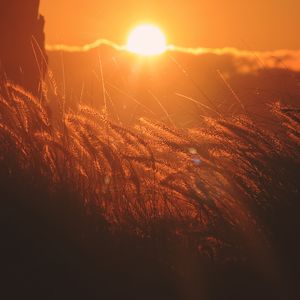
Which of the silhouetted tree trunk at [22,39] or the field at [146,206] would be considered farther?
the silhouetted tree trunk at [22,39]

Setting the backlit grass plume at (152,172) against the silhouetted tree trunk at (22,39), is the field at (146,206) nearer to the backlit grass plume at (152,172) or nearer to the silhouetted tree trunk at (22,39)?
the backlit grass plume at (152,172)

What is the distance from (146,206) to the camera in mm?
2105

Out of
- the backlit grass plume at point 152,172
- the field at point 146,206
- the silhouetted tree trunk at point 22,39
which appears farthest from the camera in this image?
the silhouetted tree trunk at point 22,39

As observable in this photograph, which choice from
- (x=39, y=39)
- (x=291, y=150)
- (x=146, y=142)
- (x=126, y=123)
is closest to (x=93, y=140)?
(x=146, y=142)

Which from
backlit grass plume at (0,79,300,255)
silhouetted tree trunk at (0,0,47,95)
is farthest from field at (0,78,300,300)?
silhouetted tree trunk at (0,0,47,95)

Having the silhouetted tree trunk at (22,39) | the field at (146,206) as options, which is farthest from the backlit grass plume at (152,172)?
the silhouetted tree trunk at (22,39)

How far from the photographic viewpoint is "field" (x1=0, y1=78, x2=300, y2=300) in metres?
1.74

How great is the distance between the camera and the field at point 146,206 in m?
1.74

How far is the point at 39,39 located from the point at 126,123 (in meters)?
2.35

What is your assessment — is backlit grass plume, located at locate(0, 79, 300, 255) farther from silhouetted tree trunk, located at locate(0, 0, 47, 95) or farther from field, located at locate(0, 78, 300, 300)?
silhouetted tree trunk, located at locate(0, 0, 47, 95)

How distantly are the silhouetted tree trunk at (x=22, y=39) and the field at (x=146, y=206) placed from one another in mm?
2424

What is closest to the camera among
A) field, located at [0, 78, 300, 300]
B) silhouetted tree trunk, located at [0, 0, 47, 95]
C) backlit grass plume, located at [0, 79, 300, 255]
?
field, located at [0, 78, 300, 300]

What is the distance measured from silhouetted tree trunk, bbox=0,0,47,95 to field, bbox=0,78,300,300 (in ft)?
7.95

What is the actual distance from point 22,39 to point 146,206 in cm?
323
